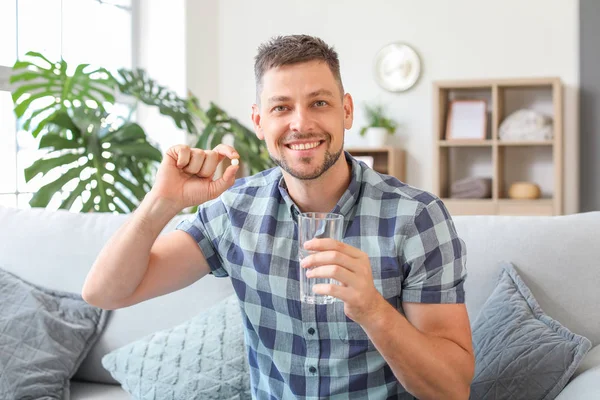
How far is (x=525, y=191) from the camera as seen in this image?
4758 millimetres

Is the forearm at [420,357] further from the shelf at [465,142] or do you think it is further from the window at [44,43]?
the shelf at [465,142]

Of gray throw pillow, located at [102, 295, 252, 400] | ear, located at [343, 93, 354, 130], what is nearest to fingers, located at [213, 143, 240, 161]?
ear, located at [343, 93, 354, 130]

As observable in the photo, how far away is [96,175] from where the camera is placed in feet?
10.2

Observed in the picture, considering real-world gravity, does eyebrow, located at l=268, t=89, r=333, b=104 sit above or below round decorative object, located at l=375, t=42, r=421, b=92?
below

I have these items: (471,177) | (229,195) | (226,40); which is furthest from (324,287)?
(226,40)

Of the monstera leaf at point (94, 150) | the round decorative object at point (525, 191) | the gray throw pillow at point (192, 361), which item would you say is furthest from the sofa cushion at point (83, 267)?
the round decorative object at point (525, 191)

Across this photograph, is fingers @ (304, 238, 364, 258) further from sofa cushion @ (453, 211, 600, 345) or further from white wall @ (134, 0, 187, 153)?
white wall @ (134, 0, 187, 153)

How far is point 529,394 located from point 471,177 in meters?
3.59

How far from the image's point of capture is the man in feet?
4.65

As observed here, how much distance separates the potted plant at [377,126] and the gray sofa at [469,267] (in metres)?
2.88

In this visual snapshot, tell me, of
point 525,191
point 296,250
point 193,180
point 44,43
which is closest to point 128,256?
point 193,180

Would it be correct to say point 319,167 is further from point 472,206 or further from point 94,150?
point 472,206

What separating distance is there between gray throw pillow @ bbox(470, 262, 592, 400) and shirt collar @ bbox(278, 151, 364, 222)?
455 mm

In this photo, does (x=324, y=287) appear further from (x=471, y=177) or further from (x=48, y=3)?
(x=471, y=177)
